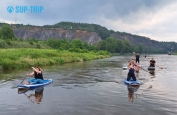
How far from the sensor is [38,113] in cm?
1038

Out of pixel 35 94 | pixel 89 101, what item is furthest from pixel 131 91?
pixel 35 94

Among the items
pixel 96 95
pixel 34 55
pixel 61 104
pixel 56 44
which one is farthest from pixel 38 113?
pixel 56 44

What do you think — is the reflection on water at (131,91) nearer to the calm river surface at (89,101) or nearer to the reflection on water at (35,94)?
the calm river surface at (89,101)

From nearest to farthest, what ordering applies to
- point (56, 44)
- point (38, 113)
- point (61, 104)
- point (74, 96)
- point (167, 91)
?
point (38, 113), point (61, 104), point (74, 96), point (167, 91), point (56, 44)

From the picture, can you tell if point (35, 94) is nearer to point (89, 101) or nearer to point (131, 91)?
point (89, 101)

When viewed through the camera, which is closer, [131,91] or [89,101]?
[89,101]

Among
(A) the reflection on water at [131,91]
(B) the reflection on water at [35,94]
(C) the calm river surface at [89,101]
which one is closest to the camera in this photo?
(C) the calm river surface at [89,101]

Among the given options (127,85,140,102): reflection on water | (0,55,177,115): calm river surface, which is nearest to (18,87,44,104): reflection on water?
(0,55,177,115): calm river surface

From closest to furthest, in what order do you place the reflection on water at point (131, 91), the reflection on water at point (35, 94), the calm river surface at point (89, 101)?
the calm river surface at point (89, 101) → the reflection on water at point (35, 94) → the reflection on water at point (131, 91)

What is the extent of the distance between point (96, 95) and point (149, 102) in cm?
390

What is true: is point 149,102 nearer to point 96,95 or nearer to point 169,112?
point 169,112

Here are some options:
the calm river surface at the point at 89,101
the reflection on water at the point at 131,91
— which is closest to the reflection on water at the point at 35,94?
the calm river surface at the point at 89,101

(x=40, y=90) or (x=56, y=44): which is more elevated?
(x=56, y=44)

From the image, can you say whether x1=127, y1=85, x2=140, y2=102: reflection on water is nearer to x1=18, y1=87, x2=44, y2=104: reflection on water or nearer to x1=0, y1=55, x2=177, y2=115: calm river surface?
x1=0, y1=55, x2=177, y2=115: calm river surface
